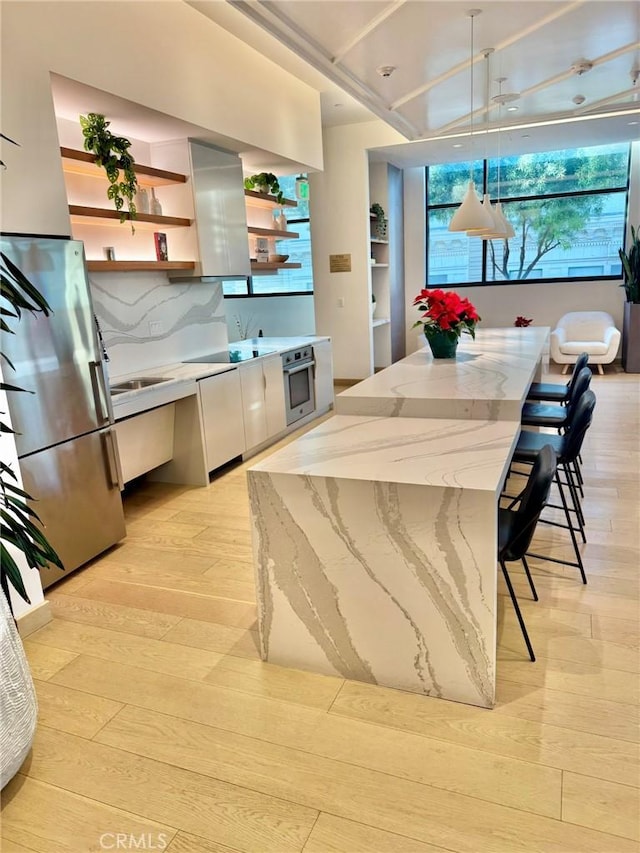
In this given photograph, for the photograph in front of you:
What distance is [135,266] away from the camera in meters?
3.87

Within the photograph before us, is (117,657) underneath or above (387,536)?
underneath

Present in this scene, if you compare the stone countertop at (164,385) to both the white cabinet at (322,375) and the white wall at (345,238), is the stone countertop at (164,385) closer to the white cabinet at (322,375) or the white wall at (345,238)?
the white cabinet at (322,375)

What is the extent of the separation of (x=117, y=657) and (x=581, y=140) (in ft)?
25.5

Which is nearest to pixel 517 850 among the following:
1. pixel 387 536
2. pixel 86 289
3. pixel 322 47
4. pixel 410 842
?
pixel 410 842

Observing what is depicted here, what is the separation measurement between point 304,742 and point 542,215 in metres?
8.26

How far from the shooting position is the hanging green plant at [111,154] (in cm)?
341

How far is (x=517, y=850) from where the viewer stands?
1.47 metres

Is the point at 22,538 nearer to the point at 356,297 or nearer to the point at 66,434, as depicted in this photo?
the point at 66,434

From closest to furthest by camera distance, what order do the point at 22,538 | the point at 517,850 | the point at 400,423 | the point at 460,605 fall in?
the point at 517,850 < the point at 22,538 < the point at 460,605 < the point at 400,423

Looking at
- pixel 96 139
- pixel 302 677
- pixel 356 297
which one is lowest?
pixel 302 677

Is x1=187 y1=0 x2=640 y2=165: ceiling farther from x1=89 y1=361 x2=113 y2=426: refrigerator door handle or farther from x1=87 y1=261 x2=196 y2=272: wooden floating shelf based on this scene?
x1=89 y1=361 x2=113 y2=426: refrigerator door handle

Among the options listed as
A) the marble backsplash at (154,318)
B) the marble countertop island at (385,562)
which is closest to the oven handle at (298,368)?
the marble backsplash at (154,318)

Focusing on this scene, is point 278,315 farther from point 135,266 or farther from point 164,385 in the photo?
point 164,385

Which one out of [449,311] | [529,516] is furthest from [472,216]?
[529,516]
